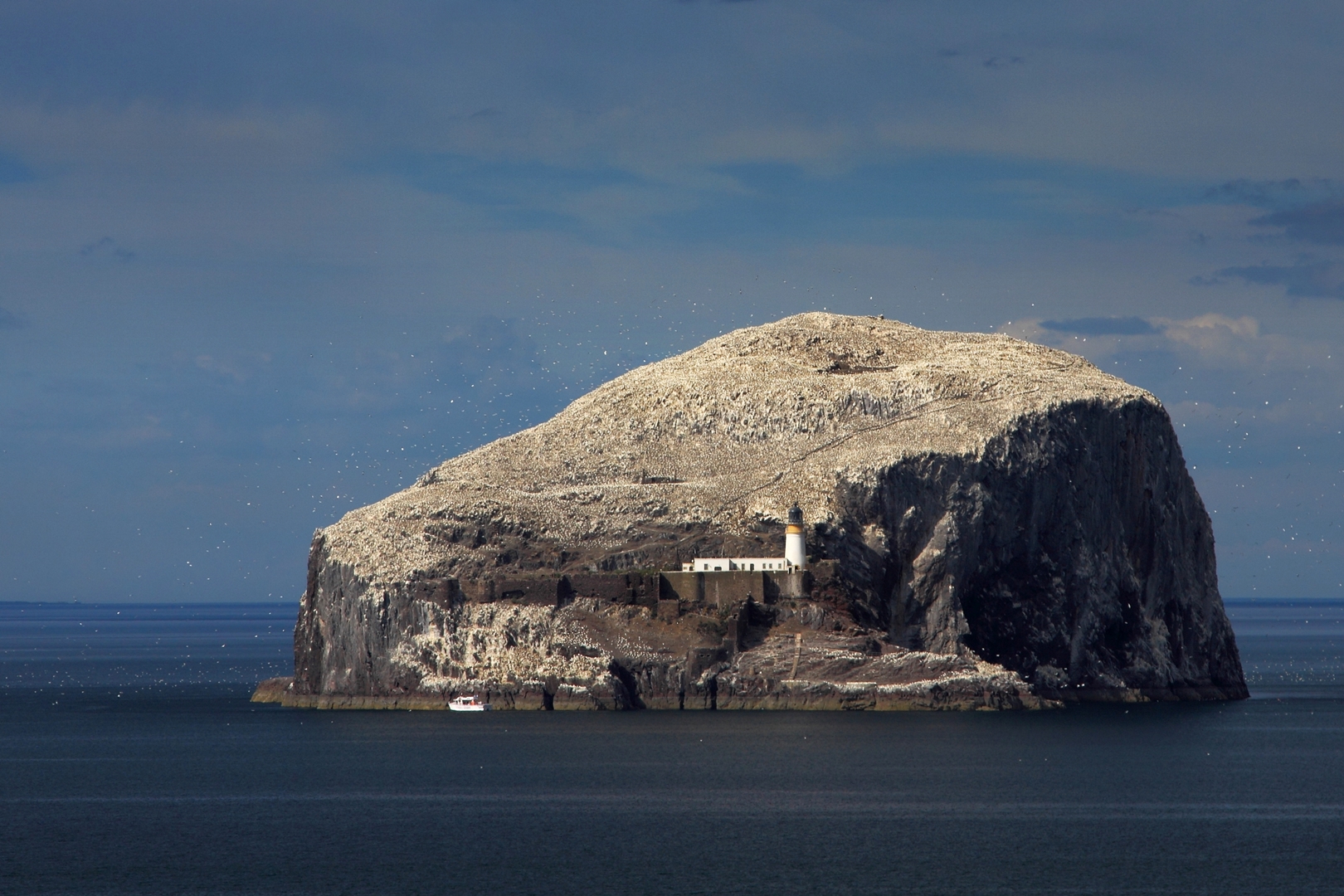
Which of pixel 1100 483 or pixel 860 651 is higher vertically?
pixel 1100 483

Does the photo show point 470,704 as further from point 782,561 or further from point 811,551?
point 811,551

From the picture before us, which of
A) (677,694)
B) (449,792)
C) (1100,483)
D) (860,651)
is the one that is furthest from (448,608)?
(1100,483)

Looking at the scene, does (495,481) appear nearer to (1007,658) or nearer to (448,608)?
(448,608)

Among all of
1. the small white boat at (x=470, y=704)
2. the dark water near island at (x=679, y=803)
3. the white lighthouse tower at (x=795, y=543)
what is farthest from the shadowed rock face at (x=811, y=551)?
the dark water near island at (x=679, y=803)

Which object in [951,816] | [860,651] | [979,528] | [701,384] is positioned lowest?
[951,816]

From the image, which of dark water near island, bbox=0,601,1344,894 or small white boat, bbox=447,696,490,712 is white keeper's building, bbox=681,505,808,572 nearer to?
dark water near island, bbox=0,601,1344,894

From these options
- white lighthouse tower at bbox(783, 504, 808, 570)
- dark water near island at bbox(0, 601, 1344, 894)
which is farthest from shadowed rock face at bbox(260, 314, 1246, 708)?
dark water near island at bbox(0, 601, 1344, 894)
